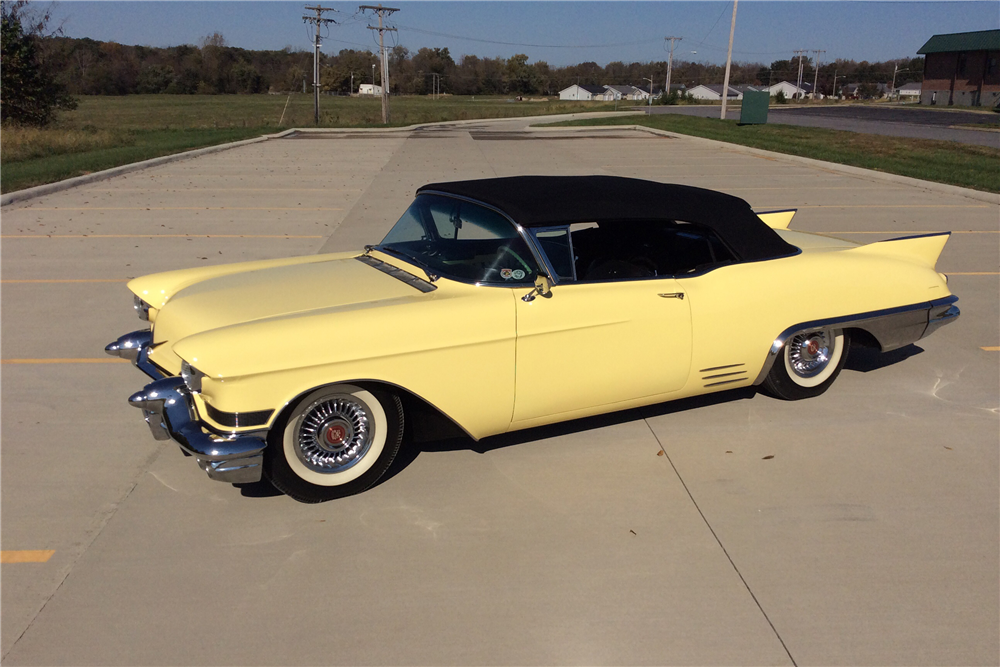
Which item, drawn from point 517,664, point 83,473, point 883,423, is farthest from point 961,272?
point 83,473

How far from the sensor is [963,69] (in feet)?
211

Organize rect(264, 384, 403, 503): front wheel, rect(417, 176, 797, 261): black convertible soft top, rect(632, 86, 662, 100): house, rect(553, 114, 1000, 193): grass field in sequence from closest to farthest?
rect(264, 384, 403, 503): front wheel
rect(417, 176, 797, 261): black convertible soft top
rect(553, 114, 1000, 193): grass field
rect(632, 86, 662, 100): house

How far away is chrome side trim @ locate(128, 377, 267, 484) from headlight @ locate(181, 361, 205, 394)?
0.28 ft

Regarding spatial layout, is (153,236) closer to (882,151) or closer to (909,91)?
(882,151)

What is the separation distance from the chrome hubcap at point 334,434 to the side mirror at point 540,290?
926 mm

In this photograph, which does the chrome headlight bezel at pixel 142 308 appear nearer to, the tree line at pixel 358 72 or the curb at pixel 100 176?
the curb at pixel 100 176

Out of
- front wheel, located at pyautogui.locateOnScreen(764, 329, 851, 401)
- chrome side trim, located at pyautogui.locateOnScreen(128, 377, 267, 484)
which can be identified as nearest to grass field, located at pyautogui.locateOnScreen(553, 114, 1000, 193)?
front wheel, located at pyautogui.locateOnScreen(764, 329, 851, 401)

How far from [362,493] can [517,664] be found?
1.36 metres

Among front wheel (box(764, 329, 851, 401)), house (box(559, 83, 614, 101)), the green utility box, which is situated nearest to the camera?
front wheel (box(764, 329, 851, 401))

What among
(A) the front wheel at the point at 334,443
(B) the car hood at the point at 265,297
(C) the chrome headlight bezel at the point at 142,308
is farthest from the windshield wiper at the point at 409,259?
(C) the chrome headlight bezel at the point at 142,308

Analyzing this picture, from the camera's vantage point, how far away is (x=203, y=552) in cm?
327

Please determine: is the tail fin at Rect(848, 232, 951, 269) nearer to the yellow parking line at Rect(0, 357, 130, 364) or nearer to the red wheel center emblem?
the red wheel center emblem

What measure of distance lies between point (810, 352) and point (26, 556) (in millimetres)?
4195

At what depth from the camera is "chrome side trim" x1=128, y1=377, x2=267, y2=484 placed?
10.7 ft
